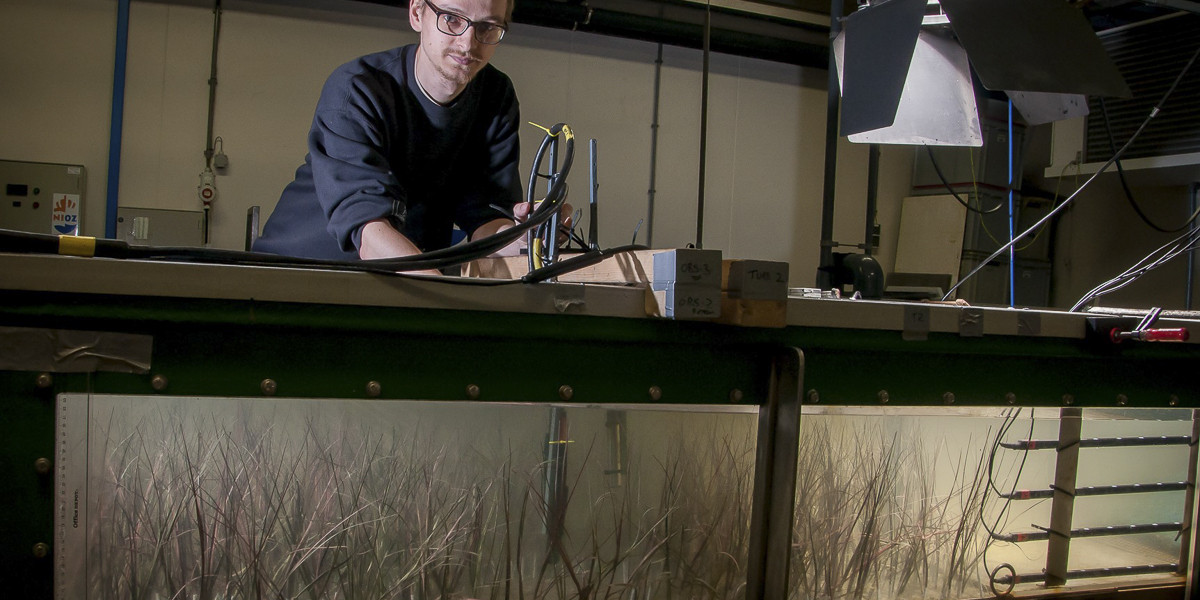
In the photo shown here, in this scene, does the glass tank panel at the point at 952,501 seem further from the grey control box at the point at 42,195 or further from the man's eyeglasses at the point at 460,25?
the grey control box at the point at 42,195

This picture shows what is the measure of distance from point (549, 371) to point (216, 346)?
1.25ft

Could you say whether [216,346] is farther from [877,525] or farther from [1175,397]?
[1175,397]

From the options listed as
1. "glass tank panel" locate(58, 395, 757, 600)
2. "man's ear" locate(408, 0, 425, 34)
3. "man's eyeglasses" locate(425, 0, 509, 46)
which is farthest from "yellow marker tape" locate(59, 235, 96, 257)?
"man's ear" locate(408, 0, 425, 34)

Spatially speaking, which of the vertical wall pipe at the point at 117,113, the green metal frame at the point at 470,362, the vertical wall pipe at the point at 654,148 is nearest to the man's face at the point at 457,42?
the green metal frame at the point at 470,362

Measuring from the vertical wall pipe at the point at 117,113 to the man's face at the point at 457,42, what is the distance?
2457mm

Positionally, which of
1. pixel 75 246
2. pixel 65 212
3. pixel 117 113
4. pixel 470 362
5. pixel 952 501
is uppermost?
pixel 117 113

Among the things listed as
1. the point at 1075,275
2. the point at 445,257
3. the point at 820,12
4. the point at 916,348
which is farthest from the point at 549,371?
the point at 1075,275

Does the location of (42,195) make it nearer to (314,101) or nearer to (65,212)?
(65,212)

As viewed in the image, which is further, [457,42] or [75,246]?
[457,42]

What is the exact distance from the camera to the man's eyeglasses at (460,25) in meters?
1.65

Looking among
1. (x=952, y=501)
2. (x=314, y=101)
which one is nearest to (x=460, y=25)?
(x=952, y=501)

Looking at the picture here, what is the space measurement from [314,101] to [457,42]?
2.48 meters

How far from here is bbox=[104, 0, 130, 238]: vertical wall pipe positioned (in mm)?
3498

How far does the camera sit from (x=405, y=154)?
1797 mm
